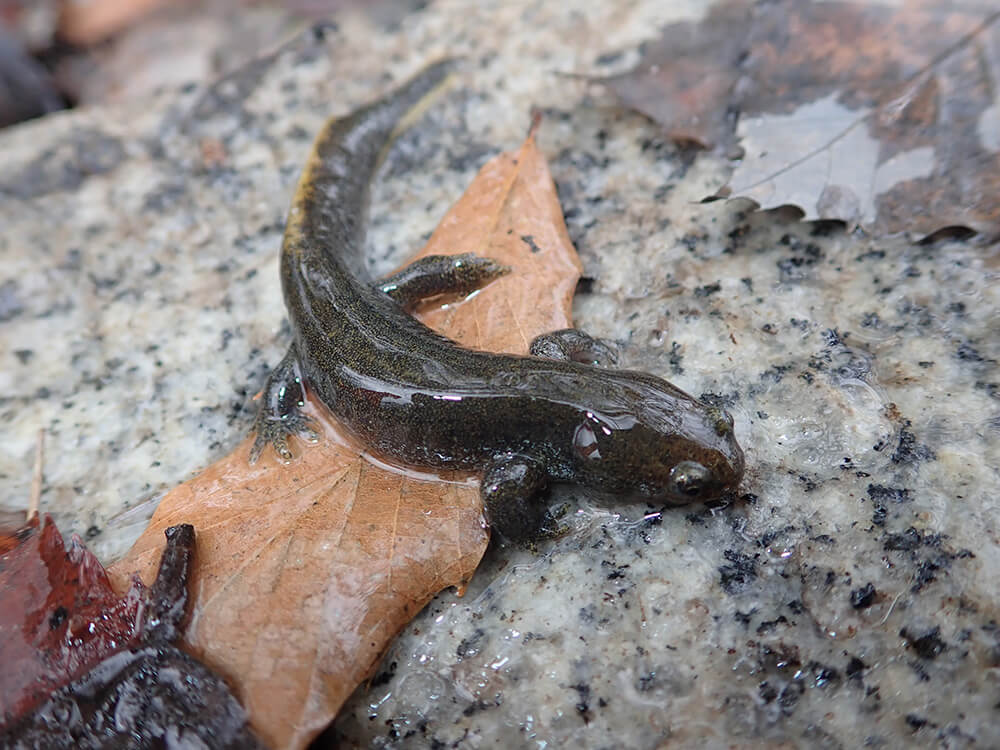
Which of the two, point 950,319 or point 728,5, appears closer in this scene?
point 950,319

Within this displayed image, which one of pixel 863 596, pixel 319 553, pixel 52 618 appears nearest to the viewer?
pixel 863 596

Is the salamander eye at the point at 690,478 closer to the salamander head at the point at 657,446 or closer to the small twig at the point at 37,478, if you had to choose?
the salamander head at the point at 657,446

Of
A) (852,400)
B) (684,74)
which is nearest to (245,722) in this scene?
(852,400)

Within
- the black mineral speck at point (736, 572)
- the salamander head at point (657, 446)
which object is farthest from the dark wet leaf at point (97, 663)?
the black mineral speck at point (736, 572)

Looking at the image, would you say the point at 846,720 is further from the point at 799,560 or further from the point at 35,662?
the point at 35,662

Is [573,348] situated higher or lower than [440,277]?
lower

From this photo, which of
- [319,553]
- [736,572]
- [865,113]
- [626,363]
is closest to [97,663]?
[319,553]

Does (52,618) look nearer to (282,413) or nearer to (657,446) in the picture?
(282,413)
